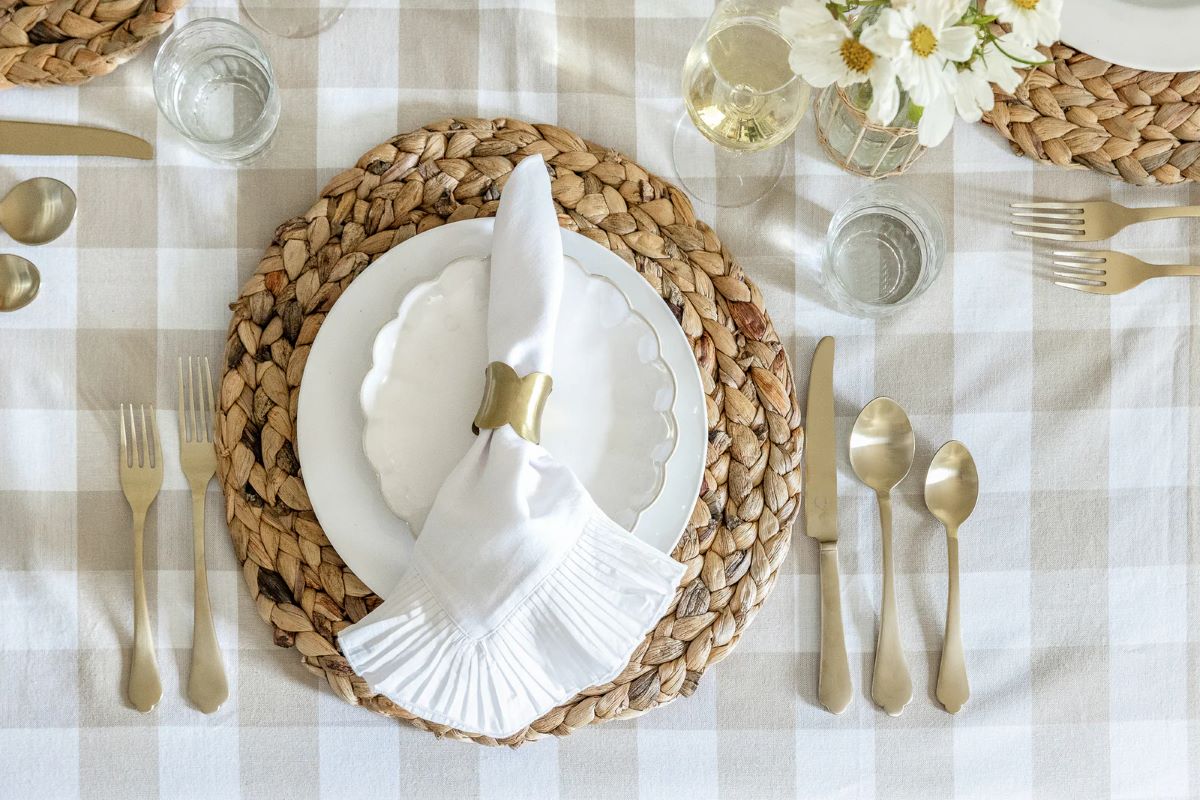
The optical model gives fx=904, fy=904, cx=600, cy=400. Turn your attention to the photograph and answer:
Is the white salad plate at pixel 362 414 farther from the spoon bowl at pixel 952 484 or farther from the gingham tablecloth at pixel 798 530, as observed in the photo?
the spoon bowl at pixel 952 484

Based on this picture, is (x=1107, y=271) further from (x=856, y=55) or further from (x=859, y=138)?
(x=856, y=55)

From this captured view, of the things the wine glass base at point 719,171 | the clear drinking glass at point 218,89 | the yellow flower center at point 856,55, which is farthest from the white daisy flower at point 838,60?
the clear drinking glass at point 218,89

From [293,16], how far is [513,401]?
16.6 inches

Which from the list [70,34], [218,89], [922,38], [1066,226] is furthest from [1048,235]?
[70,34]

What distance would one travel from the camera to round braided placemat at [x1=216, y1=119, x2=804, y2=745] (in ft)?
2.41

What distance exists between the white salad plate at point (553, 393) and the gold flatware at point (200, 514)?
192 mm

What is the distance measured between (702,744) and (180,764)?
1.48ft

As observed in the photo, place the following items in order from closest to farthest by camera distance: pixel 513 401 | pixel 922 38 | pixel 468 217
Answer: pixel 922 38 < pixel 513 401 < pixel 468 217

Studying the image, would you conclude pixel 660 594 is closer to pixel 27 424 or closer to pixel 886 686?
pixel 886 686

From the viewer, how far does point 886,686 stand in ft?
2.60

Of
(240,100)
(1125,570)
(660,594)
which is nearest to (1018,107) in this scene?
(1125,570)

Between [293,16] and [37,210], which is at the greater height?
[293,16]

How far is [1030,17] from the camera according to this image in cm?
53

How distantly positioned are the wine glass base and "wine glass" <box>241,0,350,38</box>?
0.32 metres
